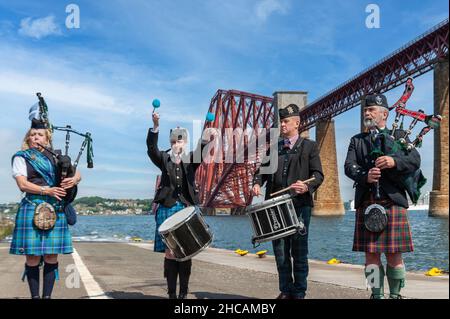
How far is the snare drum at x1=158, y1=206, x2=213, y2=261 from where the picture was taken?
13.2 ft

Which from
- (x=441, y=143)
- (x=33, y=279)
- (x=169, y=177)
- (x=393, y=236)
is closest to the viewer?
(x=393, y=236)

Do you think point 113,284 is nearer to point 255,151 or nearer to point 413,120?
point 413,120

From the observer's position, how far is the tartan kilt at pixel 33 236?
3.91 meters

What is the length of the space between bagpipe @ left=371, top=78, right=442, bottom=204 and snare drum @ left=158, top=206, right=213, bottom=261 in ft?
5.00

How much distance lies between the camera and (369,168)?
408 cm

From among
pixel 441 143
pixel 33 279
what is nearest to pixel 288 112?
pixel 33 279

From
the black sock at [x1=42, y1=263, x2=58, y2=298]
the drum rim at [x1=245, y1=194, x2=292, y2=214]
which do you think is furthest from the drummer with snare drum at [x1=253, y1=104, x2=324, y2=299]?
the black sock at [x1=42, y1=263, x2=58, y2=298]

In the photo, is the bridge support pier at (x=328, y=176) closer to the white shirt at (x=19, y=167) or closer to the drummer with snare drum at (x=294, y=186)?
the drummer with snare drum at (x=294, y=186)

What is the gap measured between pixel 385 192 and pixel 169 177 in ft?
6.39

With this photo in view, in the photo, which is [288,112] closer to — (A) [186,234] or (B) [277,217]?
(B) [277,217]

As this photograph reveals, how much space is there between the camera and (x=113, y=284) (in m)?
5.89

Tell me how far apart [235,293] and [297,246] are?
1369 millimetres

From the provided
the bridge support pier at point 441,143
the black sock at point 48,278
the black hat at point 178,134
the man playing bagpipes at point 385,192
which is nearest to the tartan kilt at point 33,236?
the black sock at point 48,278
